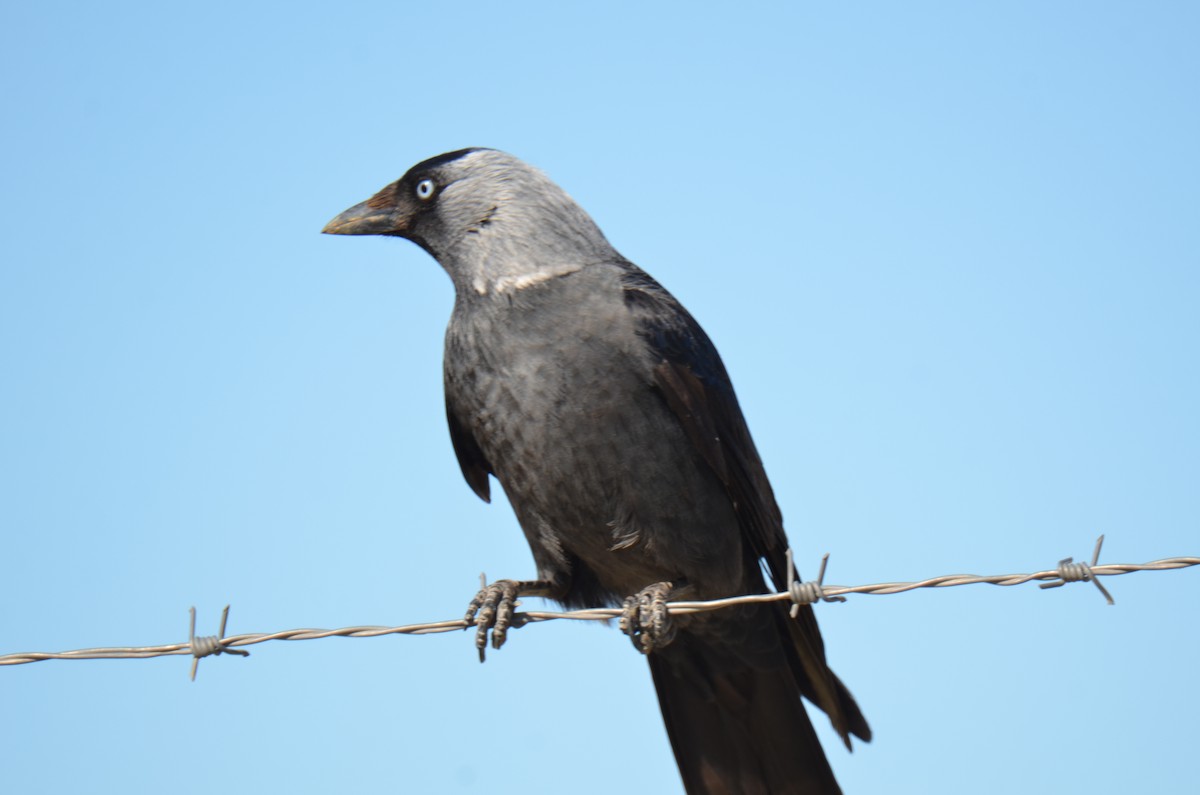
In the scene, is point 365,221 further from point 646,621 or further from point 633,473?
point 646,621

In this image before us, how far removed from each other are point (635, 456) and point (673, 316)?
0.62m

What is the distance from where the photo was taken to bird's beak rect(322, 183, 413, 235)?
574 cm

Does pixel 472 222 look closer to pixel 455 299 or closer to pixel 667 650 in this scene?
pixel 455 299

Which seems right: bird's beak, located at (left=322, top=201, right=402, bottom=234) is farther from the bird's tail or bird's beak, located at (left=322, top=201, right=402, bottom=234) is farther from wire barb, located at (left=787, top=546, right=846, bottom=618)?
wire barb, located at (left=787, top=546, right=846, bottom=618)

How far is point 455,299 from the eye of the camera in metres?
5.25

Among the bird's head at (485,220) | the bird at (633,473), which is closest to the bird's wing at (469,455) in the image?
the bird at (633,473)

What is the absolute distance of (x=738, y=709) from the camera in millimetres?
5160

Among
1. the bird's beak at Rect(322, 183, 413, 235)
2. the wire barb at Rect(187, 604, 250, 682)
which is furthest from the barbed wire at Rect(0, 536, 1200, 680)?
the bird's beak at Rect(322, 183, 413, 235)

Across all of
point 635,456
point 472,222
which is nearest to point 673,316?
point 635,456

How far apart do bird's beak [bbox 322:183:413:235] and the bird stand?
33cm

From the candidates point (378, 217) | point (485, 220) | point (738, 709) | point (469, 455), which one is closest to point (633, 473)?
point (469, 455)

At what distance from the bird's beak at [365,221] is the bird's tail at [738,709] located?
2.24m

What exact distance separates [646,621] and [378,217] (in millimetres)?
2351

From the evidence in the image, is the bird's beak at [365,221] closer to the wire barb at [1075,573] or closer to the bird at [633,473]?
the bird at [633,473]
